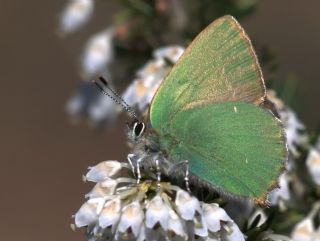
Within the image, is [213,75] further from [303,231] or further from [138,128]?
[303,231]

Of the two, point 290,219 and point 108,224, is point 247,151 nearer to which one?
point 108,224

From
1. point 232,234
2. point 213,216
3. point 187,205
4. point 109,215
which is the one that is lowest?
point 232,234

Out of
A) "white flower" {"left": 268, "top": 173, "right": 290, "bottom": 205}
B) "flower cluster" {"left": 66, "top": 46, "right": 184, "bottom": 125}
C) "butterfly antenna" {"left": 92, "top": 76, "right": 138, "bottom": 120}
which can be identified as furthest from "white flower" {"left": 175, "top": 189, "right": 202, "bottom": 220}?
"flower cluster" {"left": 66, "top": 46, "right": 184, "bottom": 125}

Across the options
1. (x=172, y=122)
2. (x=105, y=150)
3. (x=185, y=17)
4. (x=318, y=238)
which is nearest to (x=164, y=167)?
(x=172, y=122)

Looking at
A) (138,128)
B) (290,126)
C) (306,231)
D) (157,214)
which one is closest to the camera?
(157,214)

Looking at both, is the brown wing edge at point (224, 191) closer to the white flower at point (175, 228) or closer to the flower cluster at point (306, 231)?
the white flower at point (175, 228)

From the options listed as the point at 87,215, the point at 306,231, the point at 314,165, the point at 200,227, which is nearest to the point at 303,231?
the point at 306,231
